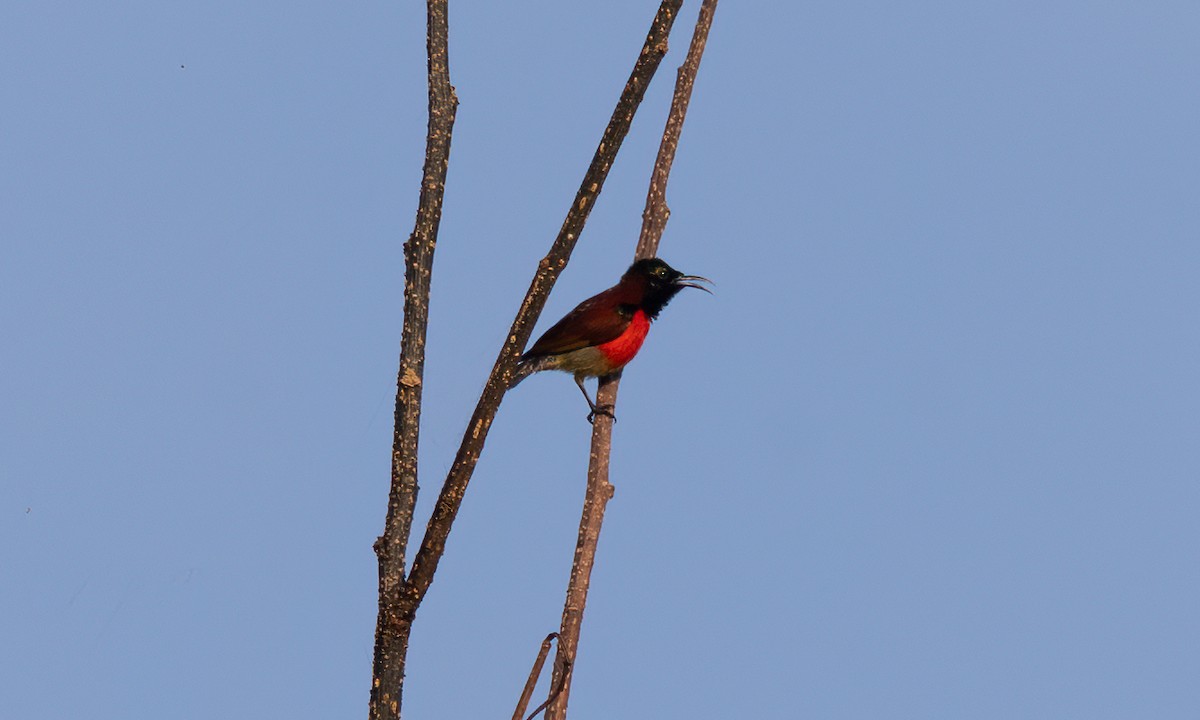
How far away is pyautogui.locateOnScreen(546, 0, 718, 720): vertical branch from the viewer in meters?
3.20

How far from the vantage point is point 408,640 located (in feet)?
9.07

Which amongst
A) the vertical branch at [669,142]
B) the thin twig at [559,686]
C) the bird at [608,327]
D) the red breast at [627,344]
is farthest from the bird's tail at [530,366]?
the thin twig at [559,686]

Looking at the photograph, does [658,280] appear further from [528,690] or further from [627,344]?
[528,690]

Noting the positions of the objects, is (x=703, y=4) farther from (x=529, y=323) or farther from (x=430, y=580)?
(x=430, y=580)

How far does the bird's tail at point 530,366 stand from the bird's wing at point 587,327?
39 millimetres

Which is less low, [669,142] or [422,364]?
[669,142]

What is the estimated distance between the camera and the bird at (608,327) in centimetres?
562

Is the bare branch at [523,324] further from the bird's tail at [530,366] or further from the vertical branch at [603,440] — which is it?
the bird's tail at [530,366]

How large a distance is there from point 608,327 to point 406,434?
9.84 feet

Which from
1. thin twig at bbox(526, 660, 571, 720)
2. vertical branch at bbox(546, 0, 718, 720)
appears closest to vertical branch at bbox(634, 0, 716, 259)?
vertical branch at bbox(546, 0, 718, 720)

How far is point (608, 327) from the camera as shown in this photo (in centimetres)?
566

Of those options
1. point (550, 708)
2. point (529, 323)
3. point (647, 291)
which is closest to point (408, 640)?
point (550, 708)

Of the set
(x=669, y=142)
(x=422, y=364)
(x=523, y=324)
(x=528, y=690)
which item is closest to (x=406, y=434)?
(x=422, y=364)

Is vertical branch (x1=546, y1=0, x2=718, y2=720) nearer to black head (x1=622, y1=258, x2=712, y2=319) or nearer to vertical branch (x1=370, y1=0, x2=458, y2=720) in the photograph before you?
vertical branch (x1=370, y1=0, x2=458, y2=720)
